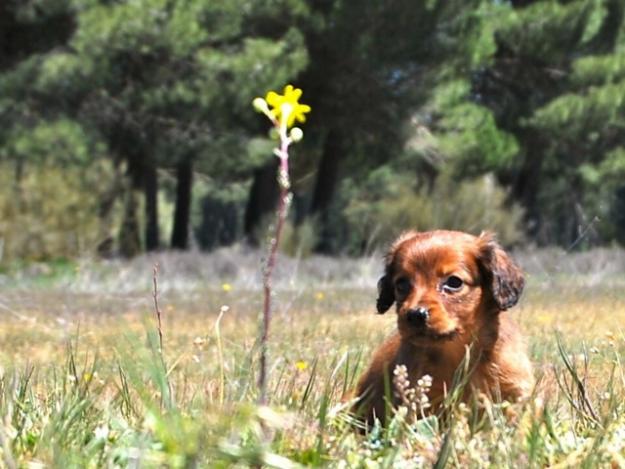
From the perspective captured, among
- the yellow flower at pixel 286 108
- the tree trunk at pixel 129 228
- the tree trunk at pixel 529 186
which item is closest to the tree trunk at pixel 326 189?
the tree trunk at pixel 129 228

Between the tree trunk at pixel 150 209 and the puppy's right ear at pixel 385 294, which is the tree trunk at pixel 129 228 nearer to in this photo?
the tree trunk at pixel 150 209

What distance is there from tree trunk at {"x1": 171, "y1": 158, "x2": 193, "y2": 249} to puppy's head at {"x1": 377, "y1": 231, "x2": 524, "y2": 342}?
21951 millimetres

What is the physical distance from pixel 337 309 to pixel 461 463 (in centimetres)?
670

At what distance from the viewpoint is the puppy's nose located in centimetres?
336

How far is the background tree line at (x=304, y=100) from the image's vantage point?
682 inches

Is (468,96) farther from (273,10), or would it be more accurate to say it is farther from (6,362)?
(6,362)

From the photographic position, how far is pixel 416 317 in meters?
3.36

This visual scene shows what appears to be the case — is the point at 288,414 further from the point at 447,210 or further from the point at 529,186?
the point at 529,186

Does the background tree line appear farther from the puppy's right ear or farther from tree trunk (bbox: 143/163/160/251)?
the puppy's right ear

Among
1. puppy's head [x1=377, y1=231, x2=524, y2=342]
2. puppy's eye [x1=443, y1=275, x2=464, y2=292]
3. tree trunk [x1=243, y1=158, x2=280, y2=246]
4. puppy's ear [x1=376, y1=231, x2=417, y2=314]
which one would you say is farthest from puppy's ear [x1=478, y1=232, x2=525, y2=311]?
tree trunk [x1=243, y1=158, x2=280, y2=246]

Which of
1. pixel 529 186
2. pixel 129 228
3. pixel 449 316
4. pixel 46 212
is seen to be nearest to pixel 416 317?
pixel 449 316

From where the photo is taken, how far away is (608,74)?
22.8 m

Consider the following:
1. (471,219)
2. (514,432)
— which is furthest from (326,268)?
(514,432)

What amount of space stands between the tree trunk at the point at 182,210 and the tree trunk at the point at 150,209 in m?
0.93
